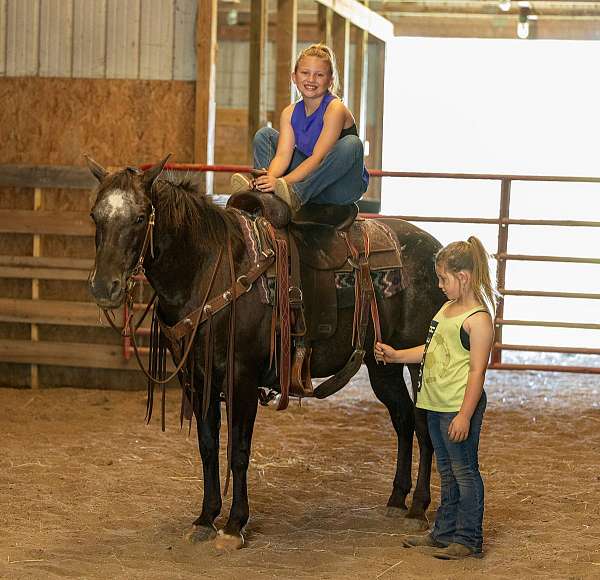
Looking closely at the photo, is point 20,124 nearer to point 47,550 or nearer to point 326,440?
point 326,440

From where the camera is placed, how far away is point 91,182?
22.8 feet

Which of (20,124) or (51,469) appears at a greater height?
(20,124)

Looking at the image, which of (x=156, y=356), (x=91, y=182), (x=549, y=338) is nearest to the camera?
(x=156, y=356)

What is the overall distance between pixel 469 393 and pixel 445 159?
1164 cm

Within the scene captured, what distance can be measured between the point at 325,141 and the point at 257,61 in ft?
13.0

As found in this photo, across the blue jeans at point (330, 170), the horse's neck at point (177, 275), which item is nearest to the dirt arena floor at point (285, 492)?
the horse's neck at point (177, 275)

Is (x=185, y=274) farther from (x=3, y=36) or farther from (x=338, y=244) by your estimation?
(x=3, y=36)

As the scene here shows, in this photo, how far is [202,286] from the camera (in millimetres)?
3898

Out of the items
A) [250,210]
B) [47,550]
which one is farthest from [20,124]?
[47,550]

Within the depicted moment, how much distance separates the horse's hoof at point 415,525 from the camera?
4.23m

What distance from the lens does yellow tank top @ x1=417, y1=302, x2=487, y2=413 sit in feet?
12.0

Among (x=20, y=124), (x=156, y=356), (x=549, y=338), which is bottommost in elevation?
(x=549, y=338)

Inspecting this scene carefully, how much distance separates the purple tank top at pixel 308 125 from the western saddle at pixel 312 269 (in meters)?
0.25

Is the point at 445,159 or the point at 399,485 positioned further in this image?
the point at 445,159
